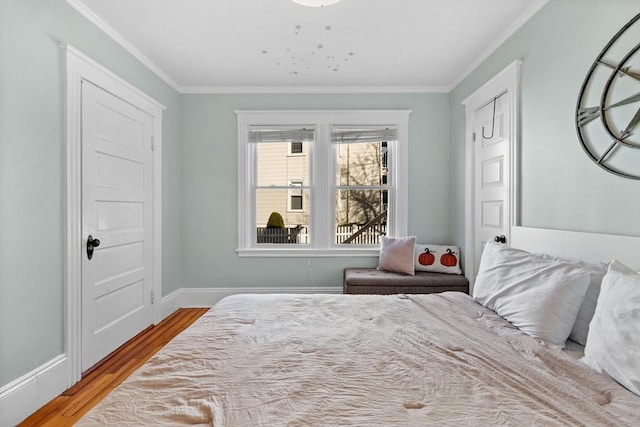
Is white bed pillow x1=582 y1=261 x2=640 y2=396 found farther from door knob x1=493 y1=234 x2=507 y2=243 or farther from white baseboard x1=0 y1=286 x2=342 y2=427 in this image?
white baseboard x1=0 y1=286 x2=342 y2=427

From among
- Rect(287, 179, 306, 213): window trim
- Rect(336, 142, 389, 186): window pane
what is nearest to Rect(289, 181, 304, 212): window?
Rect(287, 179, 306, 213): window trim

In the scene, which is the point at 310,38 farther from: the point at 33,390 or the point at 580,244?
the point at 33,390

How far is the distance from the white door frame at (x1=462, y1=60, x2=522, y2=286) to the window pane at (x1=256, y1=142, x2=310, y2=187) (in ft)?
5.75

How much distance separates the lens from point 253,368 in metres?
1.22

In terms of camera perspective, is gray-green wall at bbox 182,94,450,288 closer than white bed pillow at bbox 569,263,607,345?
No

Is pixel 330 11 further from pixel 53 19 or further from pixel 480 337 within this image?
pixel 480 337

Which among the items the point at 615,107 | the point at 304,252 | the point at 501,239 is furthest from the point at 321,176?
the point at 615,107

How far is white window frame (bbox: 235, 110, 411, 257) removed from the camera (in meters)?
3.97

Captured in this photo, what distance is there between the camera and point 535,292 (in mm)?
1601

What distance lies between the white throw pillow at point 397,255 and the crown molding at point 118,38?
2875mm

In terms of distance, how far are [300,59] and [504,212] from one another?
221cm

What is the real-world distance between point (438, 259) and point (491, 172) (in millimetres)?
1083

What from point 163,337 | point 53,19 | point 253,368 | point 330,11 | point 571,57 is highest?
point 330,11

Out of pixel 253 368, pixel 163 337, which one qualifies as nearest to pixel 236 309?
pixel 253 368
